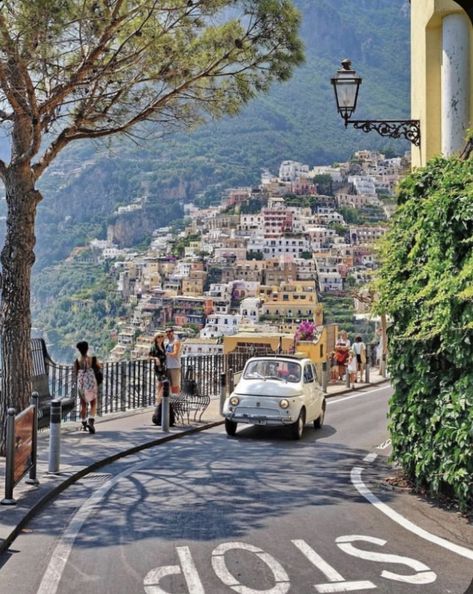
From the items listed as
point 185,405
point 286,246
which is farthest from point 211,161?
point 185,405

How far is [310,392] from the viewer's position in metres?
14.7

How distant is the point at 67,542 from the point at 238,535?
1.53 m

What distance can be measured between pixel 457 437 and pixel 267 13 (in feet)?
28.6

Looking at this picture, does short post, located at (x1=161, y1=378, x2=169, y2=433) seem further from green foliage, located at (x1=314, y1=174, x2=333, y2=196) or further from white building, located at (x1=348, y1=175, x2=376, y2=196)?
green foliage, located at (x1=314, y1=174, x2=333, y2=196)

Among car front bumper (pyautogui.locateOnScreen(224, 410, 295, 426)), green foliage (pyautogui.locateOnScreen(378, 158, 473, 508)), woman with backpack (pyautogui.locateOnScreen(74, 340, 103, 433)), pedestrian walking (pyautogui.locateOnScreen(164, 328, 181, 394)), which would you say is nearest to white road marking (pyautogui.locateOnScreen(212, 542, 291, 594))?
green foliage (pyautogui.locateOnScreen(378, 158, 473, 508))

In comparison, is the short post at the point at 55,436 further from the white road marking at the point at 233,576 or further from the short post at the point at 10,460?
the white road marking at the point at 233,576

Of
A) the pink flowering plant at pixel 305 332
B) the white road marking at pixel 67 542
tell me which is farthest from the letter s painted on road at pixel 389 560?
the pink flowering plant at pixel 305 332

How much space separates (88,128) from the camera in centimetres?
1298

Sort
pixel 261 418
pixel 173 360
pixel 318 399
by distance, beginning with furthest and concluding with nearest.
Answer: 1. pixel 173 360
2. pixel 318 399
3. pixel 261 418

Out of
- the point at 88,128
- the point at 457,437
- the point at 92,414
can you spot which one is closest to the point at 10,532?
the point at 457,437

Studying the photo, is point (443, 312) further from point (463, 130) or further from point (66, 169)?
point (66, 169)

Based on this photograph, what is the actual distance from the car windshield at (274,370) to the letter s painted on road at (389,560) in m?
7.58

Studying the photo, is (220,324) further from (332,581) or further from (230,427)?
(332,581)

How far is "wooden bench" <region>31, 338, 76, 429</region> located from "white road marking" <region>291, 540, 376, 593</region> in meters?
7.39
